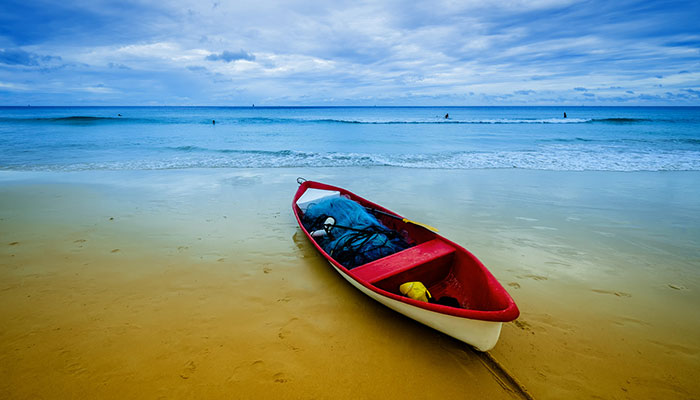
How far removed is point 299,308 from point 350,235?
1.36m

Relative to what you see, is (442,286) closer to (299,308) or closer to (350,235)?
(350,235)

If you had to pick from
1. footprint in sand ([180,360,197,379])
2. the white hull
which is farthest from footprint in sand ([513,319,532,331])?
footprint in sand ([180,360,197,379])

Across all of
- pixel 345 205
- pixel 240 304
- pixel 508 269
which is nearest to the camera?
pixel 240 304

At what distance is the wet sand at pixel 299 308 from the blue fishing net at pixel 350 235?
1.23 ft

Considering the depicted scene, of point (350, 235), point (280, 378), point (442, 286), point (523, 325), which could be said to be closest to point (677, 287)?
point (523, 325)

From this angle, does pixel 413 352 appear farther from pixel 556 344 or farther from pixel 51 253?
pixel 51 253

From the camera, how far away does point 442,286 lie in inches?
162

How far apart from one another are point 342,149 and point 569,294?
15281mm

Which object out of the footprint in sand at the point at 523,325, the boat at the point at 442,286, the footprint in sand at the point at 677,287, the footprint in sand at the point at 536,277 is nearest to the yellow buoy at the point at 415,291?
the boat at the point at 442,286

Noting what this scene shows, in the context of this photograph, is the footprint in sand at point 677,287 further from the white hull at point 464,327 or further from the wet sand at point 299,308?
the white hull at point 464,327

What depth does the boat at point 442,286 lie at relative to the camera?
2676 mm

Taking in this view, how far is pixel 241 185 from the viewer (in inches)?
378

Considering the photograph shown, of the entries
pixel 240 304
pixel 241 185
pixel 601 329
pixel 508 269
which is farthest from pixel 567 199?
pixel 241 185

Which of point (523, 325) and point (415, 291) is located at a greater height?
point (415, 291)
